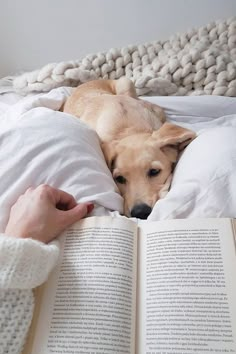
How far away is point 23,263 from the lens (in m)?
0.62

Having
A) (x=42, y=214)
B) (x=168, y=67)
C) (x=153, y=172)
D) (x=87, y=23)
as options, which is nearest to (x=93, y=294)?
(x=42, y=214)

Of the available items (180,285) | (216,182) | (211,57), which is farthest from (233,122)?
(180,285)

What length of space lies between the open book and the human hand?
3cm

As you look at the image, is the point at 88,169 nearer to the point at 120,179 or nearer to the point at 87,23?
the point at 120,179

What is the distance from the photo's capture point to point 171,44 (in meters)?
1.80

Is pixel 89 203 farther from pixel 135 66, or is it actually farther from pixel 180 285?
pixel 135 66

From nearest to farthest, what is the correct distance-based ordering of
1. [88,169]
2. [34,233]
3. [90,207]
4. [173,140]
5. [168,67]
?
1. [34,233]
2. [90,207]
3. [88,169]
4. [173,140]
5. [168,67]

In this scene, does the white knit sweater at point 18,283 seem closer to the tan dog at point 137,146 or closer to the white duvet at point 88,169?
the white duvet at point 88,169

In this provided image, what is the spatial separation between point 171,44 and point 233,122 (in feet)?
2.27

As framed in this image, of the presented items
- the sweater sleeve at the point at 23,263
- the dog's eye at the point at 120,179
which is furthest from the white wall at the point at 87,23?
the sweater sleeve at the point at 23,263

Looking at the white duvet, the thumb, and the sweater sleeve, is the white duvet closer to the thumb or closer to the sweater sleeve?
the thumb

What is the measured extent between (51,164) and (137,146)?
34 centimetres

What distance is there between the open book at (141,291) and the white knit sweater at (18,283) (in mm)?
29

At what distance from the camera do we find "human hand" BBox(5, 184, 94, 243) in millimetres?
735
